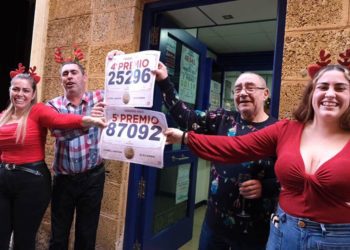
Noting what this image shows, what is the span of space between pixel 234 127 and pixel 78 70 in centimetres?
110

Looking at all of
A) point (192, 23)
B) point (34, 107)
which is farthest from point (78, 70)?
point (192, 23)

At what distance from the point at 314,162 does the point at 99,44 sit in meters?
2.07

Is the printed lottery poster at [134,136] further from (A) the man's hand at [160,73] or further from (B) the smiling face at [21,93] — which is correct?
(B) the smiling face at [21,93]

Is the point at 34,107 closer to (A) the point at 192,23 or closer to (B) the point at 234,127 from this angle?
(B) the point at 234,127

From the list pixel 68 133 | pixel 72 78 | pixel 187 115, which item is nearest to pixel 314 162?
pixel 187 115

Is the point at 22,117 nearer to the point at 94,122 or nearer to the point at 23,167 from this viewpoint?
the point at 23,167

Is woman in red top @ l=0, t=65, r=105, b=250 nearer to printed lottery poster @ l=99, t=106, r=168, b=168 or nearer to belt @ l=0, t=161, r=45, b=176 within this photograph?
belt @ l=0, t=161, r=45, b=176

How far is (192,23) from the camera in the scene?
306cm

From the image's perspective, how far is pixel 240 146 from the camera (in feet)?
4.58

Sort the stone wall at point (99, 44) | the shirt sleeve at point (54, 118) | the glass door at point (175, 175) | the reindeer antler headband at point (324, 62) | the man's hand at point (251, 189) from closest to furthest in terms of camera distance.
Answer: the reindeer antler headband at point (324, 62) < the man's hand at point (251, 189) < the shirt sleeve at point (54, 118) < the stone wall at point (99, 44) < the glass door at point (175, 175)

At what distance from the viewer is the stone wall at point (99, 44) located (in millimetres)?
2547

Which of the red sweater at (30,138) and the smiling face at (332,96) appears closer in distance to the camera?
the smiling face at (332,96)

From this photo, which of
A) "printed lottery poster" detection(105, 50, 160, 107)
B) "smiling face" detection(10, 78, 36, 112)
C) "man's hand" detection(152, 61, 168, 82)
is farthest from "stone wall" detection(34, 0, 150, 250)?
"man's hand" detection(152, 61, 168, 82)

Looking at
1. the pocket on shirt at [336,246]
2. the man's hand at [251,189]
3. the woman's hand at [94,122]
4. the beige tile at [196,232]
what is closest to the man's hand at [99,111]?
the woman's hand at [94,122]
